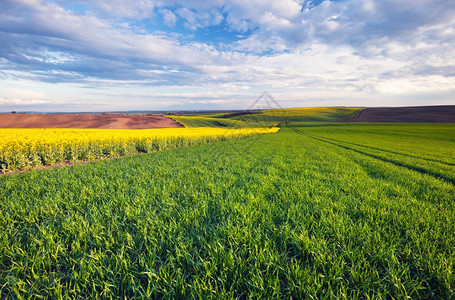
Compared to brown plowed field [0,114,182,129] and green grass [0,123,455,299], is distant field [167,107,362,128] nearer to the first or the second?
brown plowed field [0,114,182,129]

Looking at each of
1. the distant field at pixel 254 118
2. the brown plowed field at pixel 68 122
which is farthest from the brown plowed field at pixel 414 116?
the brown plowed field at pixel 68 122

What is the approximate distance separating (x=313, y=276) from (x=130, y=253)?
8.84ft

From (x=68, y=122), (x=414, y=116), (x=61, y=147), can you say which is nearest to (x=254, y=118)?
(x=61, y=147)

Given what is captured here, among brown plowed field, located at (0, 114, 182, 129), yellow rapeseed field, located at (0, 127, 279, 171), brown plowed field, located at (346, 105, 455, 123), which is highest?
brown plowed field, located at (346, 105, 455, 123)

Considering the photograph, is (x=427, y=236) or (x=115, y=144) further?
(x=115, y=144)

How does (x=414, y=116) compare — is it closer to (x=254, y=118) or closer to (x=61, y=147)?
(x=254, y=118)

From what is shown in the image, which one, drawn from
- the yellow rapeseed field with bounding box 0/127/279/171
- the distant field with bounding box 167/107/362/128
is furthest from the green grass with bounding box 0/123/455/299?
the distant field with bounding box 167/107/362/128

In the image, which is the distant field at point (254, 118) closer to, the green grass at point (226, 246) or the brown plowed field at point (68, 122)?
the brown plowed field at point (68, 122)

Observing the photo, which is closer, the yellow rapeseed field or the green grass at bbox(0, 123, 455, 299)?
the green grass at bbox(0, 123, 455, 299)

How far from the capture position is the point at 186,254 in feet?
8.55

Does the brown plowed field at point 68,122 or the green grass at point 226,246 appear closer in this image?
the green grass at point 226,246

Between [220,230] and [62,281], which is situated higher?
[220,230]

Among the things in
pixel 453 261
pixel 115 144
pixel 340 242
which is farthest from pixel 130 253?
pixel 115 144

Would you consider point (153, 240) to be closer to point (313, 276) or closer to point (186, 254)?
point (186, 254)
